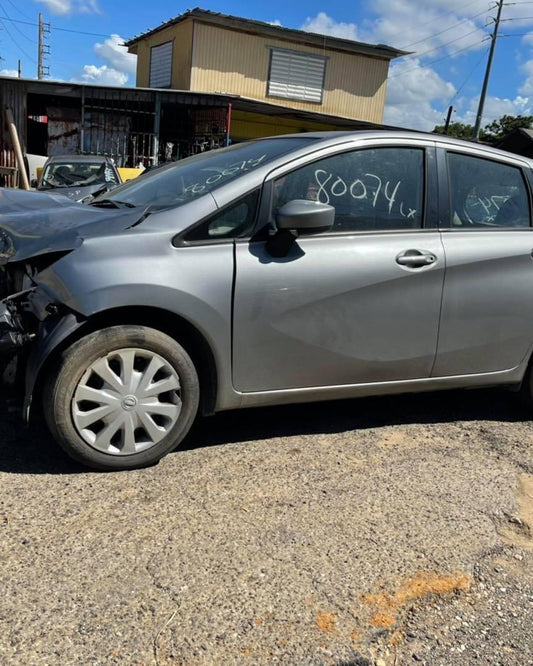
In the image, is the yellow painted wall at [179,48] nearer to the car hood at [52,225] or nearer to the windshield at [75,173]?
the windshield at [75,173]

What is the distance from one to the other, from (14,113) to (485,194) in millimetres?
17785

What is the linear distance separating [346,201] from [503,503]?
5.67ft

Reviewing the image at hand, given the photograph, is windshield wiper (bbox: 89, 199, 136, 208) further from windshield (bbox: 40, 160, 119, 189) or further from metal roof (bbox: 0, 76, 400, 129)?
metal roof (bbox: 0, 76, 400, 129)

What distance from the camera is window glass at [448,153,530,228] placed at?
11.6ft

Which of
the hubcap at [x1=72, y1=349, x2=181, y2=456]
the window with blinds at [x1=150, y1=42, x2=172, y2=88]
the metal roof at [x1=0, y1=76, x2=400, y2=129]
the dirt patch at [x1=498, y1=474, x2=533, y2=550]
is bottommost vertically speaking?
the dirt patch at [x1=498, y1=474, x2=533, y2=550]

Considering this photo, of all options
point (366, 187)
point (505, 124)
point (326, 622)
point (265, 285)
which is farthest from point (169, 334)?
point (505, 124)

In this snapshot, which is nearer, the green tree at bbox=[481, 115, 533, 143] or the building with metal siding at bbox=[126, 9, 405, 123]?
the building with metal siding at bbox=[126, 9, 405, 123]

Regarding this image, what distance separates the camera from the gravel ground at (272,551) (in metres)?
1.98

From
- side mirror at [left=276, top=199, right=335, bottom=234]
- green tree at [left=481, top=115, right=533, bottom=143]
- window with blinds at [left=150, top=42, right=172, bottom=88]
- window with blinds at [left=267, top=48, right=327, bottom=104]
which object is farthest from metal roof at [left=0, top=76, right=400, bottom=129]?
green tree at [left=481, top=115, right=533, bottom=143]

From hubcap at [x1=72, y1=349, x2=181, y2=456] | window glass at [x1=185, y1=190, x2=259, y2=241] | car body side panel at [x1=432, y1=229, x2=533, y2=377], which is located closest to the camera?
hubcap at [x1=72, y1=349, x2=181, y2=456]

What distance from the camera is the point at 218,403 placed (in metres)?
3.06

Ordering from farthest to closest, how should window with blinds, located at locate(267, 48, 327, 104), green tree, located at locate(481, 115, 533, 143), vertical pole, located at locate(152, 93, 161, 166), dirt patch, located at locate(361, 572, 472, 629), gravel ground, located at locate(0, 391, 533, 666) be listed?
1. green tree, located at locate(481, 115, 533, 143)
2. window with blinds, located at locate(267, 48, 327, 104)
3. vertical pole, located at locate(152, 93, 161, 166)
4. dirt patch, located at locate(361, 572, 472, 629)
5. gravel ground, located at locate(0, 391, 533, 666)

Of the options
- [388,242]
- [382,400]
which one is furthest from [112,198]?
[382,400]

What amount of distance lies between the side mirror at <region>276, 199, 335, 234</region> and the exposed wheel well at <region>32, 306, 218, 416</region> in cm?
68
